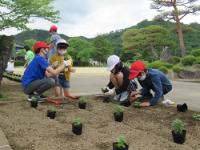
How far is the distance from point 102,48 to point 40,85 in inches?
2219

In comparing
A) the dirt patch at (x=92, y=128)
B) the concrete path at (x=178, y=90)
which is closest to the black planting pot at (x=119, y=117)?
the dirt patch at (x=92, y=128)

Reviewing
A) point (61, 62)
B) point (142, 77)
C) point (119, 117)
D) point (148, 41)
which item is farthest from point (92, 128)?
point (148, 41)

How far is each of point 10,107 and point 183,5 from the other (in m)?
28.1

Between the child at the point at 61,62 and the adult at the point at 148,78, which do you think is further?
the child at the point at 61,62

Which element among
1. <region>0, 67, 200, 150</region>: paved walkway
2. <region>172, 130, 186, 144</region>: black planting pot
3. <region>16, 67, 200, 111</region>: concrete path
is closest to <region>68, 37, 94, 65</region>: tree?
<region>16, 67, 200, 111</region>: concrete path

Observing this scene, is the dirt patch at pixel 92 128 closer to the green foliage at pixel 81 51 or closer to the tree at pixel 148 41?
the tree at pixel 148 41

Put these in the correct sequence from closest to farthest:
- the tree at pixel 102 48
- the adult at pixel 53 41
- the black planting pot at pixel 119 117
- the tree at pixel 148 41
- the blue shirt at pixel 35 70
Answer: the black planting pot at pixel 119 117 → the blue shirt at pixel 35 70 → the adult at pixel 53 41 → the tree at pixel 148 41 → the tree at pixel 102 48

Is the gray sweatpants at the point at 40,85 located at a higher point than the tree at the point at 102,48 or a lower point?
lower

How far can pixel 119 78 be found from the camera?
6.29 meters

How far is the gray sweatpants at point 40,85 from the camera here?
620 centimetres

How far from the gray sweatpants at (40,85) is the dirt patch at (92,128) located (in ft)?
1.47

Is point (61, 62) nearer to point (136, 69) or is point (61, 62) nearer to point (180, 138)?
point (136, 69)

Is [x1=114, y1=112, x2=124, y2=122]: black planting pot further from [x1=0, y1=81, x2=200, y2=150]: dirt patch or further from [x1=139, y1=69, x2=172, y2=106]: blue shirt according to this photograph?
[x1=139, y1=69, x2=172, y2=106]: blue shirt

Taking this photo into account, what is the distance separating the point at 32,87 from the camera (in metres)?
6.30
